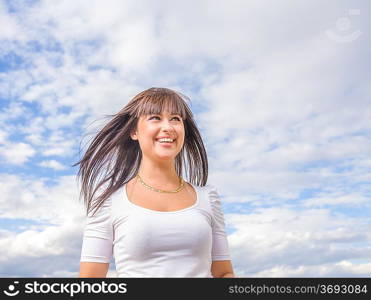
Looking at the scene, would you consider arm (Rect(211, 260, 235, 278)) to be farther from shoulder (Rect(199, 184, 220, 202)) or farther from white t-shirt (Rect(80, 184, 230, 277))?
shoulder (Rect(199, 184, 220, 202))

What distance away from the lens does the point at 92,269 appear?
3.59 meters

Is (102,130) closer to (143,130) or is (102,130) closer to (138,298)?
(143,130)

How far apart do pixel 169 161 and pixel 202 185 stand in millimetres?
517

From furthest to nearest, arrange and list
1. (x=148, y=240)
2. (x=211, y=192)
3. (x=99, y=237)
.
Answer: (x=211, y=192), (x=99, y=237), (x=148, y=240)

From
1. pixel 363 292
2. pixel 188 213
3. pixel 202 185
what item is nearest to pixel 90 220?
pixel 188 213

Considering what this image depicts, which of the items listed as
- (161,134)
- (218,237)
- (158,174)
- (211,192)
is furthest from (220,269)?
(161,134)

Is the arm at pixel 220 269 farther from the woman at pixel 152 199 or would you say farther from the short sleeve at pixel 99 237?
the short sleeve at pixel 99 237

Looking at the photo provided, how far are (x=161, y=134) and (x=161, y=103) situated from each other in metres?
0.26

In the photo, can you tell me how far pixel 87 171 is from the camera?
4.11 metres

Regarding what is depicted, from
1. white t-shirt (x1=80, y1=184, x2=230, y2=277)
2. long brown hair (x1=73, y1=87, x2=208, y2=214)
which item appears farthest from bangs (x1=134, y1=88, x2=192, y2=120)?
white t-shirt (x1=80, y1=184, x2=230, y2=277)

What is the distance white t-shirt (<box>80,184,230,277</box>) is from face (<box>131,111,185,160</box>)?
39 centimetres

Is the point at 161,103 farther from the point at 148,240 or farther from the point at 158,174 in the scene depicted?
the point at 148,240

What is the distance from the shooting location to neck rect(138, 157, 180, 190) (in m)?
3.86

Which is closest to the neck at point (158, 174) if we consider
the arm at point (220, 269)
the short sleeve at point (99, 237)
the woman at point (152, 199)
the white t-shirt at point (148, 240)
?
the woman at point (152, 199)
